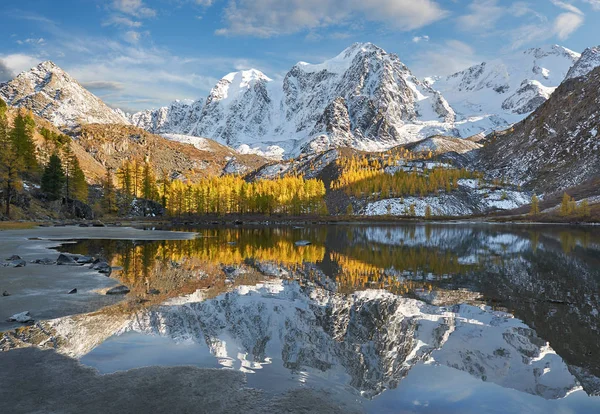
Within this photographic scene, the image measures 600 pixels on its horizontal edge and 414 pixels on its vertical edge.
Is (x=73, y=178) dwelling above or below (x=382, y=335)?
above

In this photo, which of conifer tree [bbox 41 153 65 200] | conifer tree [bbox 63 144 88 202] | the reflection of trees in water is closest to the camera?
the reflection of trees in water

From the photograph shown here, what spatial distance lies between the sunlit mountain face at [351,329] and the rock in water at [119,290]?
1.82 ft

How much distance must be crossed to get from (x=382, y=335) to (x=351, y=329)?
1.25 m

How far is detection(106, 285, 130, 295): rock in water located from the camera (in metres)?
19.5

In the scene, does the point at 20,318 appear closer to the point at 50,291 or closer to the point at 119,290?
the point at 50,291

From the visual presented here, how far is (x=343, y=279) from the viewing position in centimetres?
2716

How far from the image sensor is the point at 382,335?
48.6 ft

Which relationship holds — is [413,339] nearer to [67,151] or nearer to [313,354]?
[313,354]

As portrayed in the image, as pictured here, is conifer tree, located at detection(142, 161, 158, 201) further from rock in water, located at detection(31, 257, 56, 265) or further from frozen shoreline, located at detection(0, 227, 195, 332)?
rock in water, located at detection(31, 257, 56, 265)

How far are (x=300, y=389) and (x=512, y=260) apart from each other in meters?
35.2

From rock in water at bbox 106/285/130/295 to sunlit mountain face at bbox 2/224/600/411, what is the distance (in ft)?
1.82

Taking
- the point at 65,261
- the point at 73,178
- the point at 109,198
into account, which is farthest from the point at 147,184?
the point at 65,261

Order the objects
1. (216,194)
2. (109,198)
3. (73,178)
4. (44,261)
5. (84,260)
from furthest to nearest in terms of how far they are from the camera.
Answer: (216,194)
(109,198)
(73,178)
(84,260)
(44,261)

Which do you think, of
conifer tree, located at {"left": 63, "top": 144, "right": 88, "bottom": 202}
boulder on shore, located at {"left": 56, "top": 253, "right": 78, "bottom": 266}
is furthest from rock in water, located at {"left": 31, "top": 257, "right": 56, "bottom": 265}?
conifer tree, located at {"left": 63, "top": 144, "right": 88, "bottom": 202}
